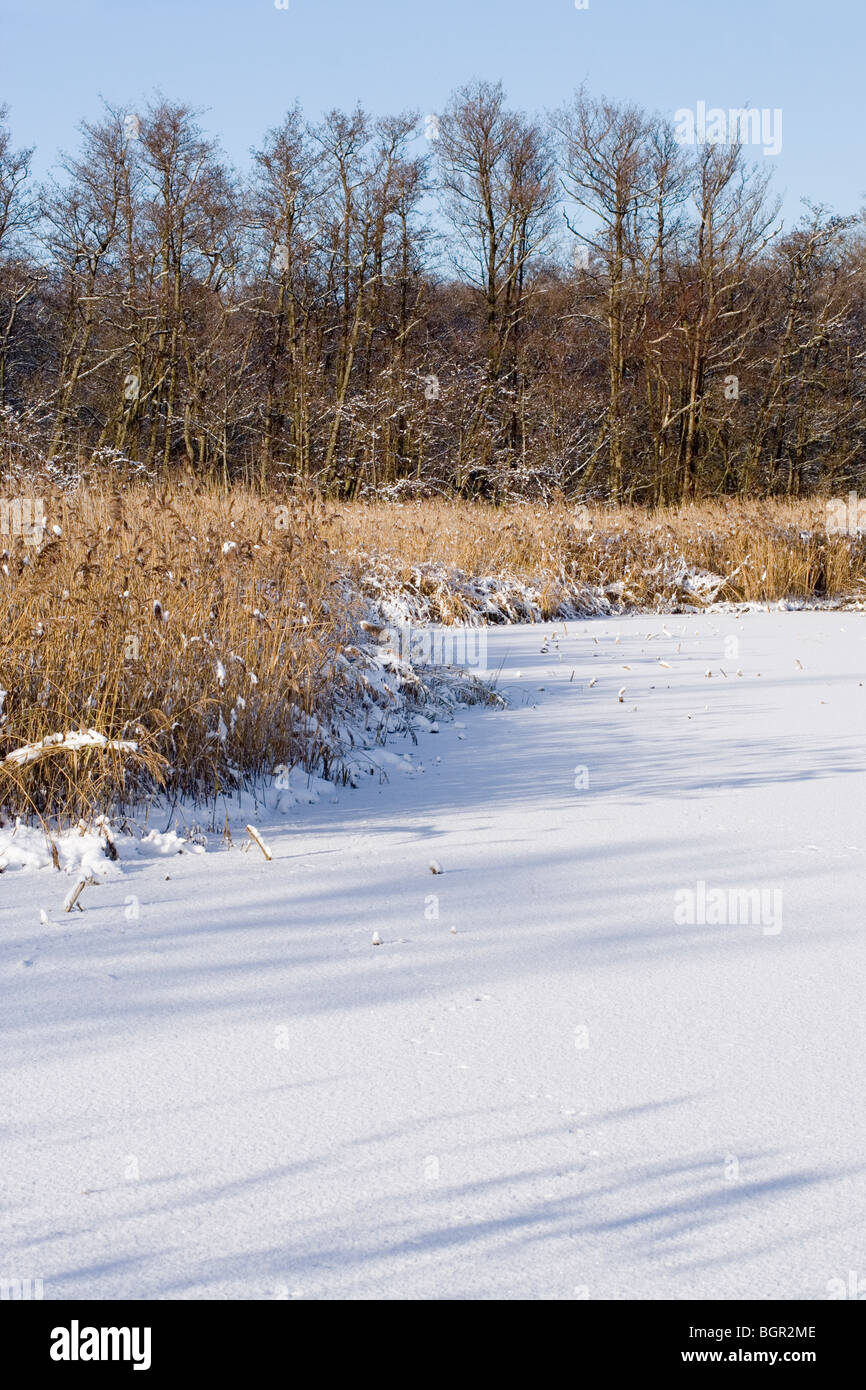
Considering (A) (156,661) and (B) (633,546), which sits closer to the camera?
(A) (156,661)

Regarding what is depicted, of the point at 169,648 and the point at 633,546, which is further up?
the point at 633,546

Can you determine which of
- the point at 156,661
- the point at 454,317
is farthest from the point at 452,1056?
the point at 454,317

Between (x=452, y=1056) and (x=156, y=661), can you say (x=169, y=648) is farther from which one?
(x=452, y=1056)

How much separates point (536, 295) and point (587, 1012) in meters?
21.1

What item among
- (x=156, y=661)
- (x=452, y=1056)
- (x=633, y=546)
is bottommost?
(x=452, y=1056)

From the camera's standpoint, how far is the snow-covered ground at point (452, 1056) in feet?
3.89

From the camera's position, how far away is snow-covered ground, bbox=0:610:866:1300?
1.19 meters

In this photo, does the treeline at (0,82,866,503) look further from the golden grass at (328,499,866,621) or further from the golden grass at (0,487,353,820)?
the golden grass at (0,487,353,820)

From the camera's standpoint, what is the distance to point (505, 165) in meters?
20.7

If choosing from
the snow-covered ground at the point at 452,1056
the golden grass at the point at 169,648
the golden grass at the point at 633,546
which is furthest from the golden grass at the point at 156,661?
the golden grass at the point at 633,546

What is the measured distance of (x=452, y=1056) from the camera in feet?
5.44

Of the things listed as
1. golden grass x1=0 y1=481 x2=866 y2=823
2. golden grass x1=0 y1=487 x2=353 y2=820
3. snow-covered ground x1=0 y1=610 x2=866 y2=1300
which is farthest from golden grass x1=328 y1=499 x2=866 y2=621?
snow-covered ground x1=0 y1=610 x2=866 y2=1300

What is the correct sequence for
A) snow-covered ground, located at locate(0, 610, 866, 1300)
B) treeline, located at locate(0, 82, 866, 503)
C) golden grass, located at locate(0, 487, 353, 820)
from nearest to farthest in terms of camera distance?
snow-covered ground, located at locate(0, 610, 866, 1300) < golden grass, located at locate(0, 487, 353, 820) < treeline, located at locate(0, 82, 866, 503)
